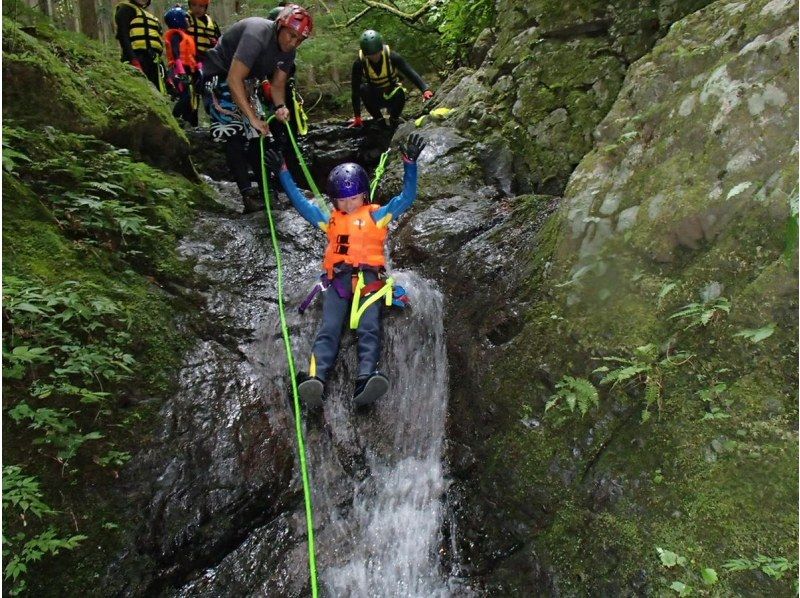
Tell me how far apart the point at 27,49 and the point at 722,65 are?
6.87 metres

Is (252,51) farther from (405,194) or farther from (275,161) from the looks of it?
(405,194)

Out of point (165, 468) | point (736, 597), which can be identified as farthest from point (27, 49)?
point (736, 597)

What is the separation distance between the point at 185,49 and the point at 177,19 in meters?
0.50

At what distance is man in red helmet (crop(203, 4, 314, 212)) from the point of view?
5.43 m

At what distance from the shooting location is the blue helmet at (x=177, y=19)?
9.28 m

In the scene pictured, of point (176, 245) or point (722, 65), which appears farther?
point (176, 245)

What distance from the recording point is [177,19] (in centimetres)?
930

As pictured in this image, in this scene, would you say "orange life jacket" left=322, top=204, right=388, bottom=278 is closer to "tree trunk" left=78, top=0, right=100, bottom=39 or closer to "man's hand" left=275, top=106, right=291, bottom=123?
"man's hand" left=275, top=106, right=291, bottom=123

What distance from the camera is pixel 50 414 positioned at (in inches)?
133

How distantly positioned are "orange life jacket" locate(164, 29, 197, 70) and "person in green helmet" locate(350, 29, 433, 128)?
10.0 feet

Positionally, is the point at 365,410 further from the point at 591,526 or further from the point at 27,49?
the point at 27,49

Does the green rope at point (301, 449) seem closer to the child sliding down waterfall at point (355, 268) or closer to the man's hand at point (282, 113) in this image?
the child sliding down waterfall at point (355, 268)

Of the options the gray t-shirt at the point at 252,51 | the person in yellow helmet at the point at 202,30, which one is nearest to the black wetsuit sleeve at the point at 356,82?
the person in yellow helmet at the point at 202,30

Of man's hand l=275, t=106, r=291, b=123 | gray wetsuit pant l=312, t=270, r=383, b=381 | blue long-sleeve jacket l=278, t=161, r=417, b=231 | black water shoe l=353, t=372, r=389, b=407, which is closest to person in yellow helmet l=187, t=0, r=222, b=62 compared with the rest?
man's hand l=275, t=106, r=291, b=123
